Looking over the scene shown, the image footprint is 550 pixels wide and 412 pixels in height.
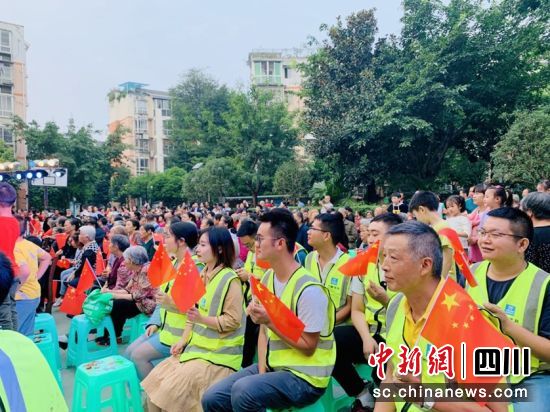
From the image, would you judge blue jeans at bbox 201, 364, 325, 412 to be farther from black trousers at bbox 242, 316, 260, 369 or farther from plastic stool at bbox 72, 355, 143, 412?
plastic stool at bbox 72, 355, 143, 412

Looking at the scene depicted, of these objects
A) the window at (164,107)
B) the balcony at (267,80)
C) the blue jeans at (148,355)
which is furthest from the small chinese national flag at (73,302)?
the window at (164,107)

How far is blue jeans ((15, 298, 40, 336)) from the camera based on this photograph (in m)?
3.87

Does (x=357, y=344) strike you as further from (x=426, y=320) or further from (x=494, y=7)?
(x=494, y=7)

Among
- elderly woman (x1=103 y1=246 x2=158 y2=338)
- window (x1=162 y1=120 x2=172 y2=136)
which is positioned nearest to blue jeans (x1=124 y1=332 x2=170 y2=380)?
elderly woman (x1=103 y1=246 x2=158 y2=338)

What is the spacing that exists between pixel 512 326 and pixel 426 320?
0.54m

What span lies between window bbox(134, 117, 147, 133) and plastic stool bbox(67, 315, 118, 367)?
133 feet

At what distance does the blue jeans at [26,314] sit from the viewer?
12.7 ft

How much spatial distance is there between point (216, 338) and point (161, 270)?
0.95 meters

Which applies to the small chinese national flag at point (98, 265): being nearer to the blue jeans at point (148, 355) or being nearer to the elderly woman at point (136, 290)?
the elderly woman at point (136, 290)

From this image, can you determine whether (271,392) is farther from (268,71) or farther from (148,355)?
(268,71)

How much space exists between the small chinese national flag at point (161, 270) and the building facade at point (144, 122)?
132ft

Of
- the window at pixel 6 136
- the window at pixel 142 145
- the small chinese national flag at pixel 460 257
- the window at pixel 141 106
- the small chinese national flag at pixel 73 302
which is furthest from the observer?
the window at pixel 142 145

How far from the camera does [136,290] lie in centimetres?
462

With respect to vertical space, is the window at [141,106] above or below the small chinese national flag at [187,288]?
above
